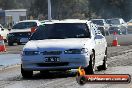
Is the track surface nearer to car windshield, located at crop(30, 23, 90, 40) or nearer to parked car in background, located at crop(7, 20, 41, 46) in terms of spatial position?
car windshield, located at crop(30, 23, 90, 40)

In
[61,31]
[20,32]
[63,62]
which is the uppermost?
[61,31]

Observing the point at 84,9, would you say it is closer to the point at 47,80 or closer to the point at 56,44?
the point at 56,44

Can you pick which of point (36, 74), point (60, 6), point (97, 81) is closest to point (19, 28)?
point (36, 74)

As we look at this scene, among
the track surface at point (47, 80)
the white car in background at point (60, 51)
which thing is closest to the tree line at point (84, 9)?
the track surface at point (47, 80)

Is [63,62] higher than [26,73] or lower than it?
higher

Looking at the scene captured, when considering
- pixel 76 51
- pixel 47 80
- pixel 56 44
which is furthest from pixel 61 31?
pixel 47 80

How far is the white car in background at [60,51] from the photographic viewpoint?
14141 mm

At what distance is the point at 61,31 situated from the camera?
51.2 ft

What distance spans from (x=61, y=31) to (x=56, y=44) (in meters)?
1.33

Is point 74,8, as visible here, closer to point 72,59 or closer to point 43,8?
point 43,8

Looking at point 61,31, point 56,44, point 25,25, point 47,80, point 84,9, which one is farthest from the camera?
point 84,9

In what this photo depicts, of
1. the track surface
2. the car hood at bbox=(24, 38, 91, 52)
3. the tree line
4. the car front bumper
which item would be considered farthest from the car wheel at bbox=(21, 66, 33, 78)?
the tree line

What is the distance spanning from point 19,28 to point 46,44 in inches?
880

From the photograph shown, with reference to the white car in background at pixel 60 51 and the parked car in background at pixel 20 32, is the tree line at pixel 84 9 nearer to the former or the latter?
the parked car in background at pixel 20 32
